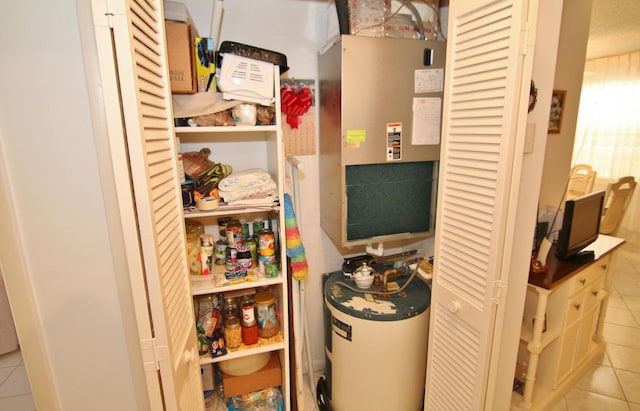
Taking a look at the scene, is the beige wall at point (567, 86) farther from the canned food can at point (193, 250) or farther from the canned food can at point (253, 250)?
the canned food can at point (193, 250)

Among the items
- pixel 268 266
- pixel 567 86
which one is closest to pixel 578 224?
pixel 567 86

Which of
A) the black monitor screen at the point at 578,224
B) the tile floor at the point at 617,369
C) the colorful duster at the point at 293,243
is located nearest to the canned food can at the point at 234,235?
the colorful duster at the point at 293,243

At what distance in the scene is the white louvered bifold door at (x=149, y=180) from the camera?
2.23 ft

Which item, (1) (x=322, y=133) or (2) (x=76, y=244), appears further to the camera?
(1) (x=322, y=133)

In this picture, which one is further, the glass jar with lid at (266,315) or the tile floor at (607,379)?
the tile floor at (607,379)

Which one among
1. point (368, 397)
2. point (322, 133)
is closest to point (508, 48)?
point (322, 133)

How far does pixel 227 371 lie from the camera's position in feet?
5.47

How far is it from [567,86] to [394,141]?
139cm

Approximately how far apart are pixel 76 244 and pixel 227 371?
1115mm

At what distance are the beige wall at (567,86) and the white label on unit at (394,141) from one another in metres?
1.20

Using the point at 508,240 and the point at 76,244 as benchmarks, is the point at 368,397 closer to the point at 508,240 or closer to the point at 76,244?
the point at 508,240

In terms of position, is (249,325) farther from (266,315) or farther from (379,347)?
(379,347)

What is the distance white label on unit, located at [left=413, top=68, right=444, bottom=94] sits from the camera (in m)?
1.48

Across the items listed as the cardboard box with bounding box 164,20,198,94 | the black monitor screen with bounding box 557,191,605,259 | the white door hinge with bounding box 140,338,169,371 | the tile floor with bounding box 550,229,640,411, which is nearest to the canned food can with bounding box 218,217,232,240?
the cardboard box with bounding box 164,20,198,94
